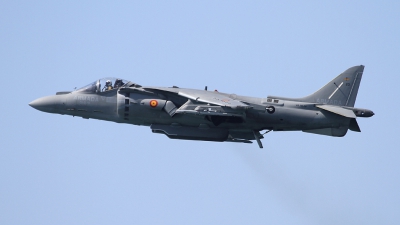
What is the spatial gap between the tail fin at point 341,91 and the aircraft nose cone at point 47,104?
34.3ft

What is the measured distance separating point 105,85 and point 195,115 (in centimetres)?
411

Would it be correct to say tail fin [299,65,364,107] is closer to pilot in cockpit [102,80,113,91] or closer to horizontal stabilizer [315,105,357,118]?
horizontal stabilizer [315,105,357,118]

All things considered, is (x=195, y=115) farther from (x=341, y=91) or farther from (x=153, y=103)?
(x=341, y=91)

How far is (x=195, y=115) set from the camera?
25172 millimetres

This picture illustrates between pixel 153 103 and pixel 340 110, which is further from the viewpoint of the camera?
pixel 340 110

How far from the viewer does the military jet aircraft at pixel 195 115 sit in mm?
25547

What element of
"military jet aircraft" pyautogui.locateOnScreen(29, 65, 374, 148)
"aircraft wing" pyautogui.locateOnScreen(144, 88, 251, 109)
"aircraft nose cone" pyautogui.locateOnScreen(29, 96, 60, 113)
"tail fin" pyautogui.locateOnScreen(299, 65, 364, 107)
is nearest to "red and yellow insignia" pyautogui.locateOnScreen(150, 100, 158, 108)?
"military jet aircraft" pyautogui.locateOnScreen(29, 65, 374, 148)

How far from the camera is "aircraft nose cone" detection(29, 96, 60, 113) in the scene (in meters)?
26.8

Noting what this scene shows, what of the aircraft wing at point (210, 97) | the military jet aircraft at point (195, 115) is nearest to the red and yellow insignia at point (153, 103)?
the military jet aircraft at point (195, 115)

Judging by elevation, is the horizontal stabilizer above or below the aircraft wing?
below

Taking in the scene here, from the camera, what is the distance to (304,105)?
26312 millimetres

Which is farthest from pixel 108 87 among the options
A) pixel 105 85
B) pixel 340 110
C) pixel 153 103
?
pixel 340 110

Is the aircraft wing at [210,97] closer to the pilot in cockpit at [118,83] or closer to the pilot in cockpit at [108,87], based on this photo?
the pilot in cockpit at [118,83]

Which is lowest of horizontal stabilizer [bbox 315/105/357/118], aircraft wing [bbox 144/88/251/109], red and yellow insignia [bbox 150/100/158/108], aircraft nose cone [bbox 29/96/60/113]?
aircraft nose cone [bbox 29/96/60/113]
